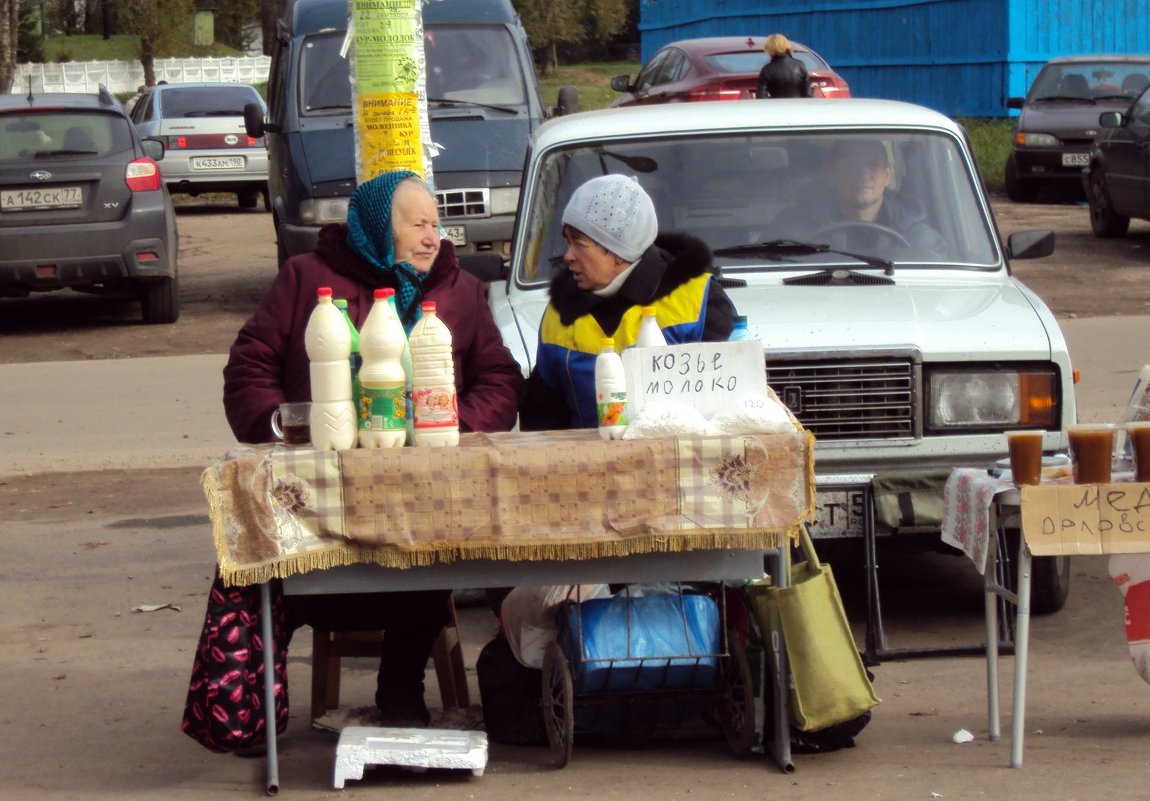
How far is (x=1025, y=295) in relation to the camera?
679 centimetres

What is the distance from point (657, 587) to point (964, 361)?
4.99 feet

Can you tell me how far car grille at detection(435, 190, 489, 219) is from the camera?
13281 millimetres

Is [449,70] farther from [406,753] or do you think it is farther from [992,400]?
[406,753]

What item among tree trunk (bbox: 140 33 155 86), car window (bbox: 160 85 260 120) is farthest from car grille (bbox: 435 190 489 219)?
tree trunk (bbox: 140 33 155 86)

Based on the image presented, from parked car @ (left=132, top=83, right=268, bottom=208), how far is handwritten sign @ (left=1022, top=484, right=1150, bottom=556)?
844 inches

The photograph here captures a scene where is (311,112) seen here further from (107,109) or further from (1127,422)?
(1127,422)

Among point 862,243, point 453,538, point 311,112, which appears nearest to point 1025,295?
point 862,243

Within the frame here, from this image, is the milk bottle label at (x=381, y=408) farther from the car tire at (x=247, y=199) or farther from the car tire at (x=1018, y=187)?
the car tire at (x=247, y=199)

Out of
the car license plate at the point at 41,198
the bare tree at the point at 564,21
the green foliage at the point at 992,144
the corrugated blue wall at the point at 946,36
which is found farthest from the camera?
the bare tree at the point at 564,21

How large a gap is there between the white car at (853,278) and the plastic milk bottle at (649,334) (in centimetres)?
97

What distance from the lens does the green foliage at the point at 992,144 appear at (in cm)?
2561

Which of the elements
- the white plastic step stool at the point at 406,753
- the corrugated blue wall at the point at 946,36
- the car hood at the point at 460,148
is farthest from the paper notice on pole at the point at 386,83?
the corrugated blue wall at the point at 946,36

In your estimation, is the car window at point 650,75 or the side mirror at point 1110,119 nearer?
the side mirror at point 1110,119

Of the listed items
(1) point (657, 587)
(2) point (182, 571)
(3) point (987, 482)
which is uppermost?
(3) point (987, 482)
